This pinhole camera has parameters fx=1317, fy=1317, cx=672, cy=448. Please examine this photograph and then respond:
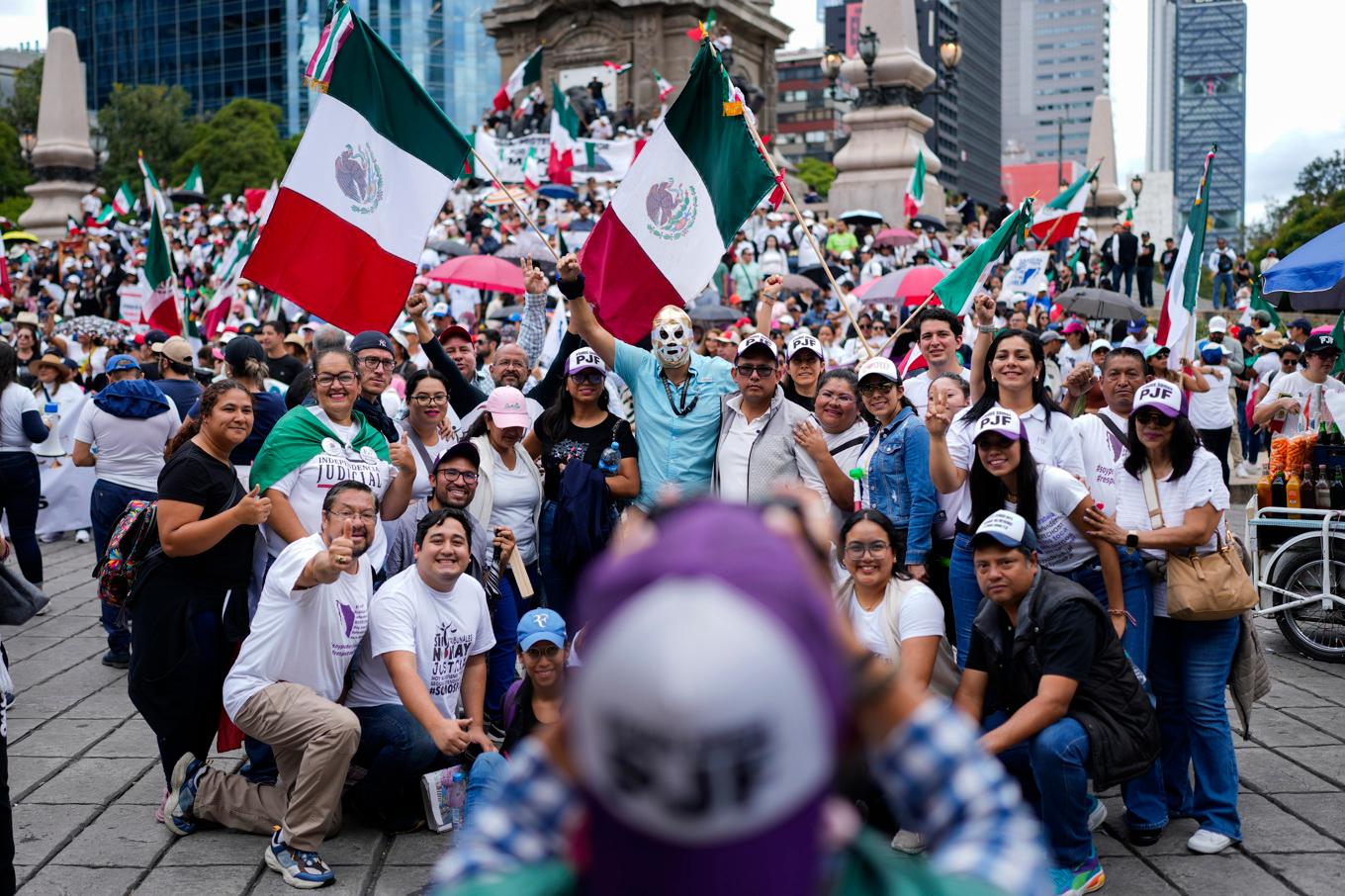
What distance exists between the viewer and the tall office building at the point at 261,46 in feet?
330

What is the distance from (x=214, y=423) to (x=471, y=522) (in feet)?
3.77

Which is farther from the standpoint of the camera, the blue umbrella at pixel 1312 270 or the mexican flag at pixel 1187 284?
the blue umbrella at pixel 1312 270

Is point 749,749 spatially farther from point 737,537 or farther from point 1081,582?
point 1081,582

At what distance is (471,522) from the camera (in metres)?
5.77

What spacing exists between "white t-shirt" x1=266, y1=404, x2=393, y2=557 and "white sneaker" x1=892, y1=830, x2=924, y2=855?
273 centimetres

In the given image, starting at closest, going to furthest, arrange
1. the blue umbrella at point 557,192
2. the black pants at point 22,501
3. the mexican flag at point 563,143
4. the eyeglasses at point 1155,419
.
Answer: the eyeglasses at point 1155,419
the black pants at point 22,501
the blue umbrella at point 557,192
the mexican flag at point 563,143

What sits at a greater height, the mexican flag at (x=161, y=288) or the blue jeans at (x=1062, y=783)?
the mexican flag at (x=161, y=288)

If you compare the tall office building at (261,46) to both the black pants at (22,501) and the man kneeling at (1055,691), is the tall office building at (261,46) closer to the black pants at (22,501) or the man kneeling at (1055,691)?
the black pants at (22,501)

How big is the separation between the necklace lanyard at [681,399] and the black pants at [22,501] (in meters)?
5.49

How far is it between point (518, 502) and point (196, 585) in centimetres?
160

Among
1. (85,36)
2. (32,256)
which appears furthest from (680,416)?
(85,36)

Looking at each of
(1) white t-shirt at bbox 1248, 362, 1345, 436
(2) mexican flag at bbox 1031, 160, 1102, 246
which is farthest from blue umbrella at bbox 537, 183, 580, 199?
(1) white t-shirt at bbox 1248, 362, 1345, 436

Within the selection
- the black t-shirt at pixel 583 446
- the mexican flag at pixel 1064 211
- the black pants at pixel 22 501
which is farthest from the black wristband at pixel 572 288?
the mexican flag at pixel 1064 211

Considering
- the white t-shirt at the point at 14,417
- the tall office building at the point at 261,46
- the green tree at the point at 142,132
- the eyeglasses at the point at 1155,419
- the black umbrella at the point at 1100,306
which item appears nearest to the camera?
the eyeglasses at the point at 1155,419
